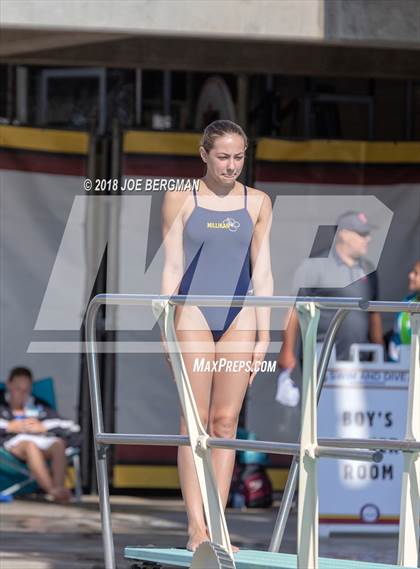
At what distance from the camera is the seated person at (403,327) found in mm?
9258

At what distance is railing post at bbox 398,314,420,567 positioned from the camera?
4.84 meters

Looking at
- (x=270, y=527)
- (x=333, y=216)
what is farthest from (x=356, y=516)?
(x=333, y=216)

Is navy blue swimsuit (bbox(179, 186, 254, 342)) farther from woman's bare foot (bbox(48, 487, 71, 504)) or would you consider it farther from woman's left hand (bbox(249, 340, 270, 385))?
woman's bare foot (bbox(48, 487, 71, 504))

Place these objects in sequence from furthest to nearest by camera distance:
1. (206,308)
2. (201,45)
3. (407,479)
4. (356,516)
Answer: (201,45) → (356,516) → (206,308) → (407,479)

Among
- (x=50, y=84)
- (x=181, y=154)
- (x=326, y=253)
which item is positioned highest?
(x=50, y=84)

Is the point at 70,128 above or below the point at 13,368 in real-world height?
above

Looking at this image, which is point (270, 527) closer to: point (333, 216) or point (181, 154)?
point (333, 216)

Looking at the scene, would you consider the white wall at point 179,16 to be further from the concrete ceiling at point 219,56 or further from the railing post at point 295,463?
the railing post at point 295,463

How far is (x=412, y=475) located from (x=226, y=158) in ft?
4.84

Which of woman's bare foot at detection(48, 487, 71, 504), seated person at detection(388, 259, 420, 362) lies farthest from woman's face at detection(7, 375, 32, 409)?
seated person at detection(388, 259, 420, 362)

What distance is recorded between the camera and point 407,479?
4.96m

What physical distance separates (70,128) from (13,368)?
1991mm

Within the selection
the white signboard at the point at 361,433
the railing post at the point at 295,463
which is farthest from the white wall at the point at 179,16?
the railing post at the point at 295,463

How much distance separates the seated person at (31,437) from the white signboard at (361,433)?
92.2 inches
